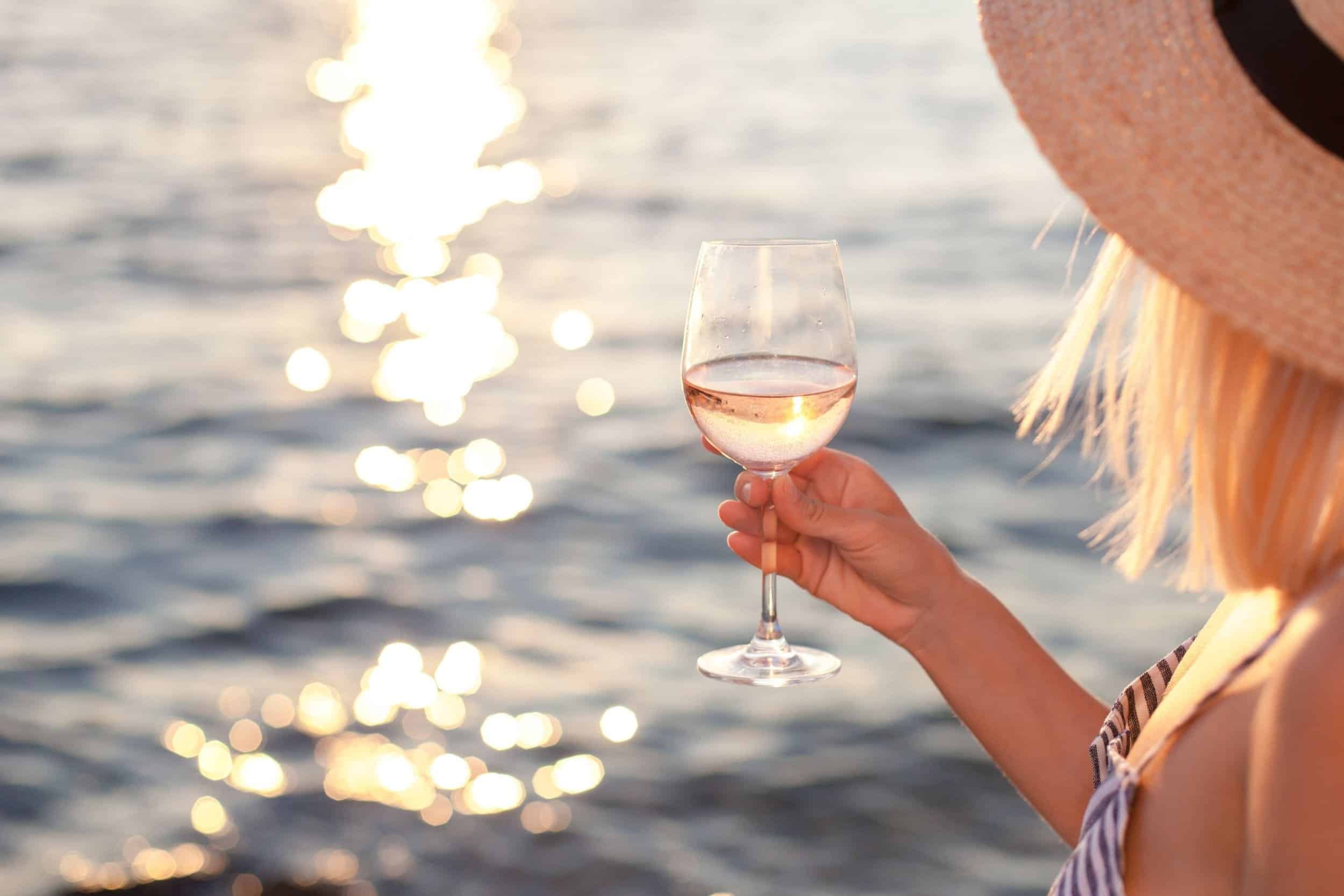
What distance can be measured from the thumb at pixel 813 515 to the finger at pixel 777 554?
10 cm

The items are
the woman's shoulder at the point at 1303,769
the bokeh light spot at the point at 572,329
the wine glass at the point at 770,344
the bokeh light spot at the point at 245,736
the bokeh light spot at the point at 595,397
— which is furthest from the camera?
the bokeh light spot at the point at 572,329

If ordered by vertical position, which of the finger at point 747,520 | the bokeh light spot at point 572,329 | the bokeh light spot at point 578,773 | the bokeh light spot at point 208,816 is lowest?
the finger at point 747,520

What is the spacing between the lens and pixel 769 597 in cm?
242

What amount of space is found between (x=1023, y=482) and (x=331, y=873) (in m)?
4.15

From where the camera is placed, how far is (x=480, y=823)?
5.42 m

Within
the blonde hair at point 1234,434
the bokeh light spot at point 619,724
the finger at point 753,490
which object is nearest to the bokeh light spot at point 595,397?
the bokeh light spot at point 619,724

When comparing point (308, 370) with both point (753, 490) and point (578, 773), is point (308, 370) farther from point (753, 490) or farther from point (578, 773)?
point (753, 490)

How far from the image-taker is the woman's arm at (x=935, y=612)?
2.26 metres

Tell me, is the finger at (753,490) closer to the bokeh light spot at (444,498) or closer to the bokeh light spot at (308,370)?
the bokeh light spot at (444,498)

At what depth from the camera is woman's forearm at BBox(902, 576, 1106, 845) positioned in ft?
7.39

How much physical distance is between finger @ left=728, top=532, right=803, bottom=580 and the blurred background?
1.66ft

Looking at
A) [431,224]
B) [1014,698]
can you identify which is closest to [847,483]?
[1014,698]

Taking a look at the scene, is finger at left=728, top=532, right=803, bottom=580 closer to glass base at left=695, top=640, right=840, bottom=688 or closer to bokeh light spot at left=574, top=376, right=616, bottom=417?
glass base at left=695, top=640, right=840, bottom=688

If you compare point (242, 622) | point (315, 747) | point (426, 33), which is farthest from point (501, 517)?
point (426, 33)
